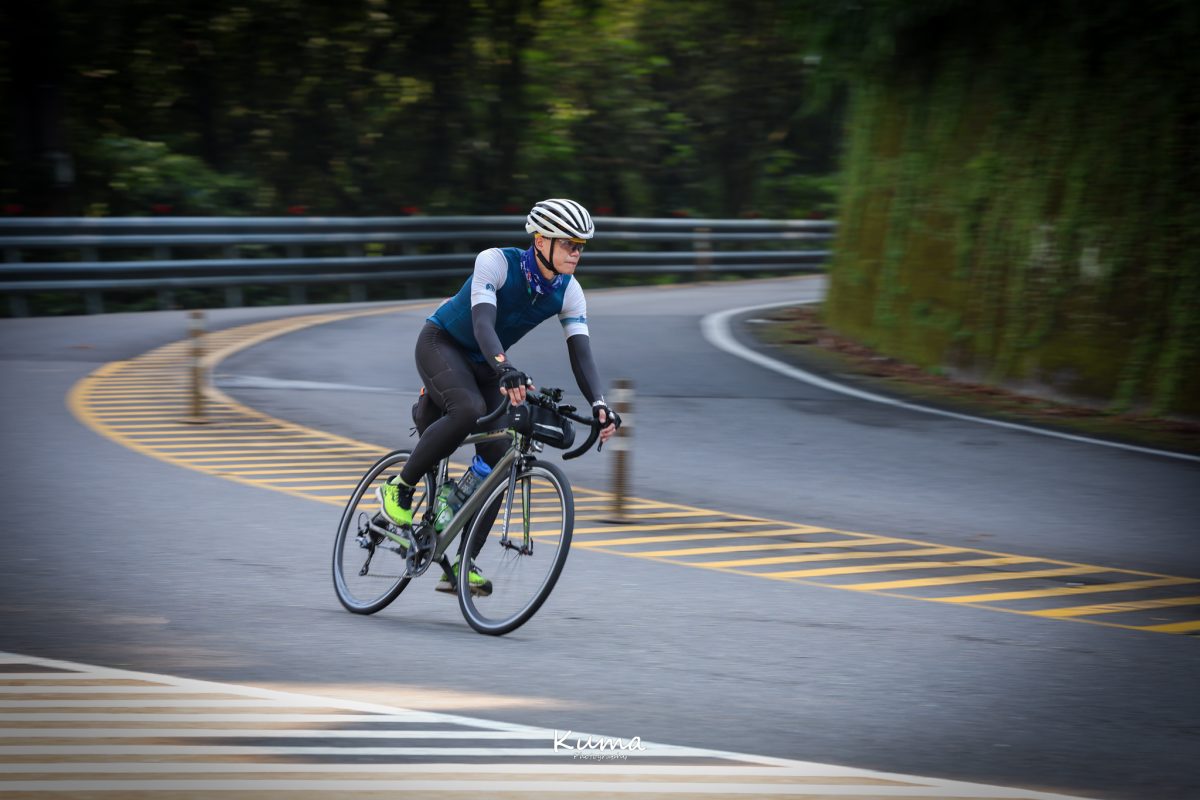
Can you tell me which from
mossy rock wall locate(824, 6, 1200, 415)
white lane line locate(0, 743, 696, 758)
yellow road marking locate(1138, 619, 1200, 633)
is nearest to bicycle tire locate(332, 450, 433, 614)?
white lane line locate(0, 743, 696, 758)

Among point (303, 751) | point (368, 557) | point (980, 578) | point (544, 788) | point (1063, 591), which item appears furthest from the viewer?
point (980, 578)

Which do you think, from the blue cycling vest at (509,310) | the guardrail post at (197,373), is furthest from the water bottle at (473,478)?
the guardrail post at (197,373)

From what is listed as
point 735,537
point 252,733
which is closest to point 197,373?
point 735,537

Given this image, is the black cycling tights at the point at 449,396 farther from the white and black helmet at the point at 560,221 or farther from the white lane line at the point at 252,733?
the white lane line at the point at 252,733

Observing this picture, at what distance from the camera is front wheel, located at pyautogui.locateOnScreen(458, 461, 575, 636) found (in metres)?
7.13

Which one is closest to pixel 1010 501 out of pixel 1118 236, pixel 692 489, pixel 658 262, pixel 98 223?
pixel 692 489

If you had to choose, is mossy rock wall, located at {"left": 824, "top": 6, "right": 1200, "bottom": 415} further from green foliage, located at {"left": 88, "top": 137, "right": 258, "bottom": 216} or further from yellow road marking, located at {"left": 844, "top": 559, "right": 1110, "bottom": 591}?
green foliage, located at {"left": 88, "top": 137, "right": 258, "bottom": 216}

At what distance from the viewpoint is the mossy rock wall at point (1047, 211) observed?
14.2m

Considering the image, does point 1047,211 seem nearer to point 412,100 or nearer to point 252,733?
point 252,733

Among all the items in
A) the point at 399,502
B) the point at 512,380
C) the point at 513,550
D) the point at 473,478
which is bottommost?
the point at 513,550

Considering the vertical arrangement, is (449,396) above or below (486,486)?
above

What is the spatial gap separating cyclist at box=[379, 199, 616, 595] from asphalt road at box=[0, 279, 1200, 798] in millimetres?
811

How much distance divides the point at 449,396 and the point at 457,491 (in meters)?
0.45

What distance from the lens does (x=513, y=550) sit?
7.28 m
